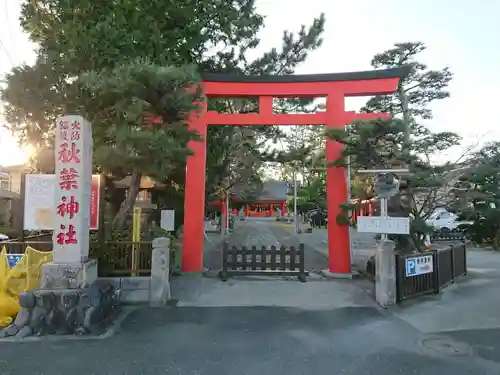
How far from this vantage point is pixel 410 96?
25172 millimetres

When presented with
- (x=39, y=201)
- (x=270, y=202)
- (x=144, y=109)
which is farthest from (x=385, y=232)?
(x=270, y=202)

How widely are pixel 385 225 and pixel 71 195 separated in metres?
6.54

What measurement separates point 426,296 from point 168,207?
9483 mm

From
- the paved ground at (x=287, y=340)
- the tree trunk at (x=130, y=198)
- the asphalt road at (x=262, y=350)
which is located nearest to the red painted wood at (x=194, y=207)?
the tree trunk at (x=130, y=198)

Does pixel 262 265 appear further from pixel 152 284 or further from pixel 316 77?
pixel 316 77

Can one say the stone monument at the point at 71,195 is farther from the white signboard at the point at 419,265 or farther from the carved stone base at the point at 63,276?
the white signboard at the point at 419,265

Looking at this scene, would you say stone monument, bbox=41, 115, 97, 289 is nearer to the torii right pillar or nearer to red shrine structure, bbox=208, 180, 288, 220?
the torii right pillar

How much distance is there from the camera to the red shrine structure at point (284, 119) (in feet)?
36.3

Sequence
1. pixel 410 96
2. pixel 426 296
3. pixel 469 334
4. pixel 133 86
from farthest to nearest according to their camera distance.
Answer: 1. pixel 410 96
2. pixel 426 296
3. pixel 133 86
4. pixel 469 334

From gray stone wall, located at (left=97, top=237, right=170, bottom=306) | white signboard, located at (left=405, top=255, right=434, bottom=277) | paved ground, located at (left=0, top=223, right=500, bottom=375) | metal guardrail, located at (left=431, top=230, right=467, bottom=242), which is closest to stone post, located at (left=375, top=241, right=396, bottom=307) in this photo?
paved ground, located at (left=0, top=223, right=500, bottom=375)

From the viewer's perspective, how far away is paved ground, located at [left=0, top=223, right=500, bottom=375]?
15.6ft

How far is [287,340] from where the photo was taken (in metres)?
5.72

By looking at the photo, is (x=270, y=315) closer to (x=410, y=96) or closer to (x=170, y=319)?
(x=170, y=319)

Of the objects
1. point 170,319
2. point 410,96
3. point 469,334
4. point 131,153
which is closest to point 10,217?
point 131,153
